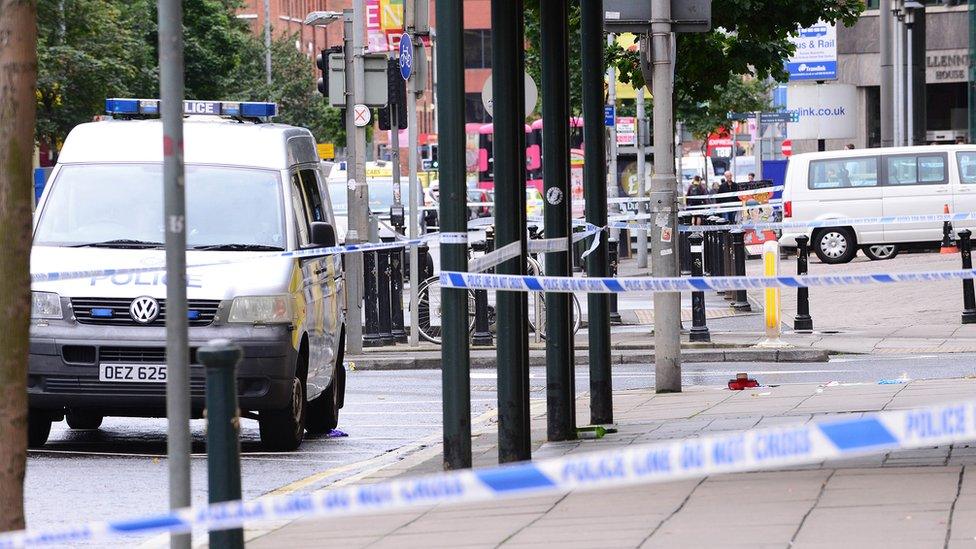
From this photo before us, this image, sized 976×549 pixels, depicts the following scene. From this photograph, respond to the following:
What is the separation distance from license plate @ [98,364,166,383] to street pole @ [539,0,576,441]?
2.34 meters

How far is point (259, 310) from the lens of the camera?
33.9 ft

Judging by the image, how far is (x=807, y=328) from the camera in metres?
18.4

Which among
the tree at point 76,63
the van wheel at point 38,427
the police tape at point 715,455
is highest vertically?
the tree at point 76,63

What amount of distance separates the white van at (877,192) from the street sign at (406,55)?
47.6 feet

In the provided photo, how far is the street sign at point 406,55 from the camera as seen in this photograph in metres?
18.6

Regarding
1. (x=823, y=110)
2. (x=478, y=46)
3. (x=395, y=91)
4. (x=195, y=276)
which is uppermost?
(x=478, y=46)

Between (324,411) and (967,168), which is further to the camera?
(967,168)

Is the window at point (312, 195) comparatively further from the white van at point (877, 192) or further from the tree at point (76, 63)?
the tree at point (76, 63)

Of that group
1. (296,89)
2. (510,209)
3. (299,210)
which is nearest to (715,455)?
(510,209)

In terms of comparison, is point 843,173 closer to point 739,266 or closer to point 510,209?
point 739,266

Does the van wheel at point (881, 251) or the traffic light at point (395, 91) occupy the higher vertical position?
the traffic light at point (395, 91)

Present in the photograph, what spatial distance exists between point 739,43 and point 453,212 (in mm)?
11313

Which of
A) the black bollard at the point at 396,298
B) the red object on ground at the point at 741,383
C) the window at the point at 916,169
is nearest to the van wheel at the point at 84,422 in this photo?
the red object on ground at the point at 741,383

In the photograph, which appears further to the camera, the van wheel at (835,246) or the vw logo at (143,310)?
the van wheel at (835,246)
